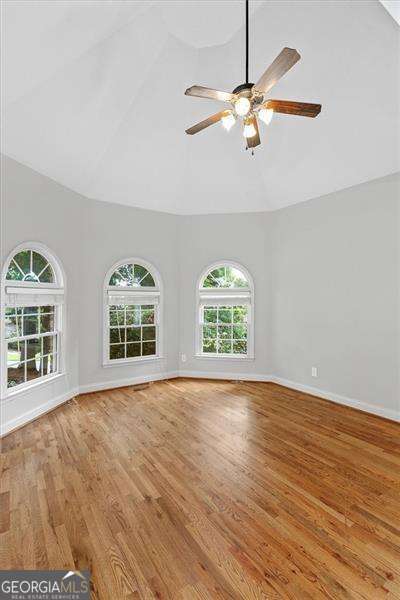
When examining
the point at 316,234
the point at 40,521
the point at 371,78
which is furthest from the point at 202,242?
the point at 40,521

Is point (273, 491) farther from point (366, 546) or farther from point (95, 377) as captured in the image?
point (95, 377)

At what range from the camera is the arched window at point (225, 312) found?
548cm

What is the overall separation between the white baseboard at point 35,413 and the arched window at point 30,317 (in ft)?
1.11

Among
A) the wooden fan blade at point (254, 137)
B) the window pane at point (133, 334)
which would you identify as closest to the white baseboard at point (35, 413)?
the window pane at point (133, 334)

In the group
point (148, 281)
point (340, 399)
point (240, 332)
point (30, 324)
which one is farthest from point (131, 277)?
point (340, 399)

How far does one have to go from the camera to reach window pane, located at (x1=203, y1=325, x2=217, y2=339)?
564 cm

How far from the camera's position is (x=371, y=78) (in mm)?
3180

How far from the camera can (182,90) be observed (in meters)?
3.91

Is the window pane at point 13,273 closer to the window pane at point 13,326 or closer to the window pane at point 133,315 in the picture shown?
the window pane at point 13,326

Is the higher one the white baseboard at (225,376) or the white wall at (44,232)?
the white wall at (44,232)

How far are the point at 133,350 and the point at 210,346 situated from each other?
1453mm

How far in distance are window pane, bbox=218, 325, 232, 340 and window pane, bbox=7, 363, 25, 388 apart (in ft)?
10.7

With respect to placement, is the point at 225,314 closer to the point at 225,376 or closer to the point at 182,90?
the point at 225,376

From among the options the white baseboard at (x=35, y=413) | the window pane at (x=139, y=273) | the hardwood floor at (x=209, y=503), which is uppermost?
the window pane at (x=139, y=273)
